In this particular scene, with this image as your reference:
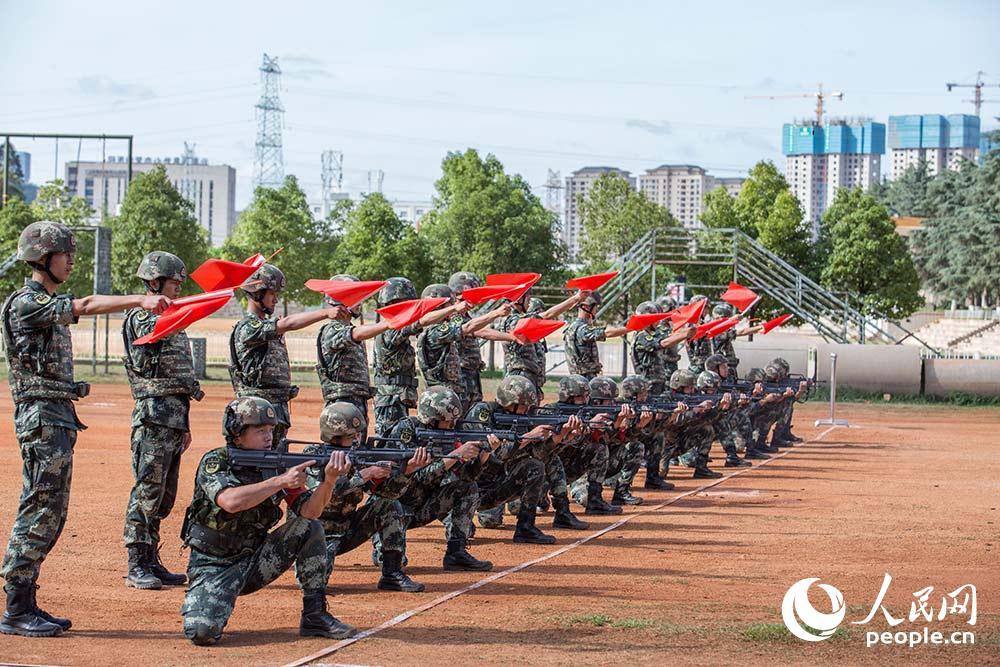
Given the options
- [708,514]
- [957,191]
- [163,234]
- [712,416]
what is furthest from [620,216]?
[708,514]

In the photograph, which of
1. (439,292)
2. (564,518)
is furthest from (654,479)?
(439,292)

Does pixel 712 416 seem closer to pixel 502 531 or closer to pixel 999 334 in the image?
pixel 502 531

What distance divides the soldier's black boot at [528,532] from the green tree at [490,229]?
30.7 metres

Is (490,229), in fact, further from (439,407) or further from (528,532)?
(439,407)

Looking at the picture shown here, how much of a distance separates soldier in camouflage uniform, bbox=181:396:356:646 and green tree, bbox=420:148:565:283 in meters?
34.9

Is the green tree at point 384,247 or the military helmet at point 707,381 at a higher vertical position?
the green tree at point 384,247

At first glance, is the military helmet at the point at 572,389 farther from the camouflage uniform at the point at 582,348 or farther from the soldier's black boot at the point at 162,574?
the soldier's black boot at the point at 162,574

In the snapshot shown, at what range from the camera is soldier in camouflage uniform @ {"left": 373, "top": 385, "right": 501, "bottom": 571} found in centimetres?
1195

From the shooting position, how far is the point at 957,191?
2876 inches

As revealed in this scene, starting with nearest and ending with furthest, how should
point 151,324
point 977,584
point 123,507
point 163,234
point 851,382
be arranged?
1. point 151,324
2. point 977,584
3. point 123,507
4. point 851,382
5. point 163,234

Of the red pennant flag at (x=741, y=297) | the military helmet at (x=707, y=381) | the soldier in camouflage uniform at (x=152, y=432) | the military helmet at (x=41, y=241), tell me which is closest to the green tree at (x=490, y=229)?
the red pennant flag at (x=741, y=297)

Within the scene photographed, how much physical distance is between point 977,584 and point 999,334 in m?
52.7

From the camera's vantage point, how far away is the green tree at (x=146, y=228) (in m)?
45.0

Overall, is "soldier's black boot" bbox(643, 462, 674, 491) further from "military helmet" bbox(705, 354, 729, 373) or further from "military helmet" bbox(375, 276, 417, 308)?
"military helmet" bbox(375, 276, 417, 308)
